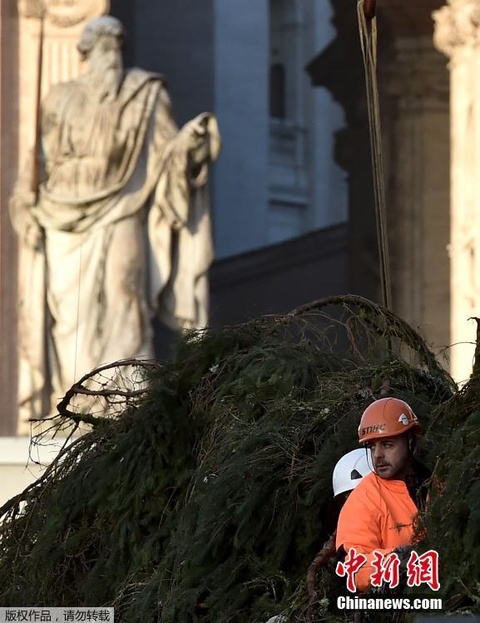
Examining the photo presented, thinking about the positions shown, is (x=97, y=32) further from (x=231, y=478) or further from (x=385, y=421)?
(x=385, y=421)

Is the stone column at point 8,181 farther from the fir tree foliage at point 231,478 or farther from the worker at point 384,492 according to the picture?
the worker at point 384,492

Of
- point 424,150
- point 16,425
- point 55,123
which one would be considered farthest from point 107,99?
point 424,150

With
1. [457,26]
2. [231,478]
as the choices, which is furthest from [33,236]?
[231,478]

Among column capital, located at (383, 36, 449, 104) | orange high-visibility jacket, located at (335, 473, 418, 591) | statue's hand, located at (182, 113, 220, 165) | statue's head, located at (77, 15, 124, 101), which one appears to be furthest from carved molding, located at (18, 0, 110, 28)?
orange high-visibility jacket, located at (335, 473, 418, 591)

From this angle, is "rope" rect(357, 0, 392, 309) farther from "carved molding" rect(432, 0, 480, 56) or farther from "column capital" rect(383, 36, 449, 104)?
"column capital" rect(383, 36, 449, 104)

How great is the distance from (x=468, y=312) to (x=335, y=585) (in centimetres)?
1016

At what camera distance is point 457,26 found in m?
16.0

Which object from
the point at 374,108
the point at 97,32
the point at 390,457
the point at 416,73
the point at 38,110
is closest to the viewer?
the point at 390,457

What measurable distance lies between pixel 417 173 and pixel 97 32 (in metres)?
3.97

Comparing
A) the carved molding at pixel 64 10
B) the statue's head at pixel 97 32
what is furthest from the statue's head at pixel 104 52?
the carved molding at pixel 64 10

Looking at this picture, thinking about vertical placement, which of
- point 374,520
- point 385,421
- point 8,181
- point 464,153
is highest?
point 464,153

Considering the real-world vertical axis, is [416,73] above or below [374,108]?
above

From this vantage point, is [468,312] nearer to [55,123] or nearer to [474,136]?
[474,136]

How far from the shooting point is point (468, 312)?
15.8 m
